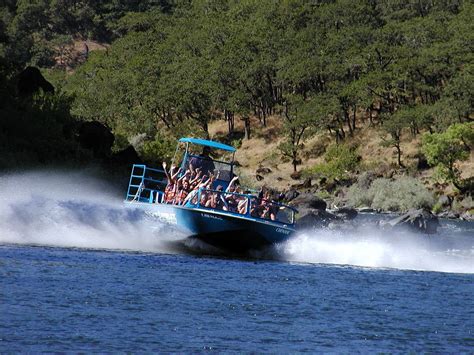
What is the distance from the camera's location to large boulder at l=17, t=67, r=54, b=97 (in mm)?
72250

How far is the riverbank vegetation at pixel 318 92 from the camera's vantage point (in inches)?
4402

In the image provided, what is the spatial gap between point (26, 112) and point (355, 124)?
72.4 m

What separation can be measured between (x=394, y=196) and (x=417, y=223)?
80.6 feet

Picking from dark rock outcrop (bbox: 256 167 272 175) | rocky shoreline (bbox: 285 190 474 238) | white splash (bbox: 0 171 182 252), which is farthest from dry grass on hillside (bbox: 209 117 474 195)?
white splash (bbox: 0 171 182 252)

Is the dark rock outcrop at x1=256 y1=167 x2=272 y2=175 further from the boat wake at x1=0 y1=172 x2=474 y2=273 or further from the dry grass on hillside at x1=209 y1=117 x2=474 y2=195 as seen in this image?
the boat wake at x1=0 y1=172 x2=474 y2=273

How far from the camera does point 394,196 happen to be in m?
95.7

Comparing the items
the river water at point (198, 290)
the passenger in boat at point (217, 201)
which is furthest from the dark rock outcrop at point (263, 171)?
the passenger in boat at point (217, 201)

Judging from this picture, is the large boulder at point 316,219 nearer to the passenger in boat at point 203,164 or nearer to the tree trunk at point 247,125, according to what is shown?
the passenger in boat at point 203,164

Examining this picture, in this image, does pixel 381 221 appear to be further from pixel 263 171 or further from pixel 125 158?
pixel 263 171

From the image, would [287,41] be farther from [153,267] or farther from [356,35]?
[153,267]

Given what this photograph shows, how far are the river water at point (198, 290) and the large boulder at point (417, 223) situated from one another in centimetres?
2044

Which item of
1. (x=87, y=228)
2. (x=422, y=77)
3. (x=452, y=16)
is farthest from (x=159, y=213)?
(x=452, y=16)

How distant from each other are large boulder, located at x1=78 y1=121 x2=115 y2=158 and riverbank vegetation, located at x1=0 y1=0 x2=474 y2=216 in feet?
70.6

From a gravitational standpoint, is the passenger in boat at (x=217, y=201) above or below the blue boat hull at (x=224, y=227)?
above
